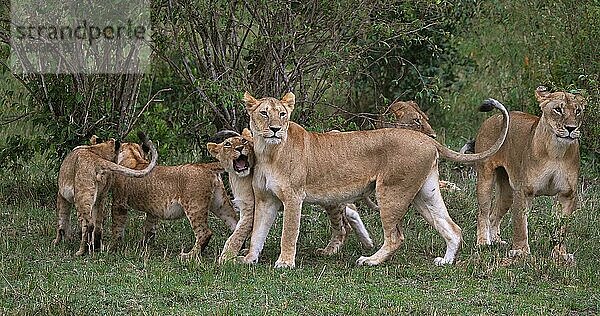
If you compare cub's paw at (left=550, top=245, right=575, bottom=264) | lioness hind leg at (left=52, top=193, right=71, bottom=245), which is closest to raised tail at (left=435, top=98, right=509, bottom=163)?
cub's paw at (left=550, top=245, right=575, bottom=264)

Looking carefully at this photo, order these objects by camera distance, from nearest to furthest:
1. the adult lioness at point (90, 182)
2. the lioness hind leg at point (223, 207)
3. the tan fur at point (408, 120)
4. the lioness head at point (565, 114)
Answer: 1. the lioness head at point (565, 114)
2. the adult lioness at point (90, 182)
3. the lioness hind leg at point (223, 207)
4. the tan fur at point (408, 120)

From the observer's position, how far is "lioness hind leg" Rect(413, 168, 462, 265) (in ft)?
29.5

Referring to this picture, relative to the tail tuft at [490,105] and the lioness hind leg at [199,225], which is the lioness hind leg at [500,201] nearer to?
the tail tuft at [490,105]

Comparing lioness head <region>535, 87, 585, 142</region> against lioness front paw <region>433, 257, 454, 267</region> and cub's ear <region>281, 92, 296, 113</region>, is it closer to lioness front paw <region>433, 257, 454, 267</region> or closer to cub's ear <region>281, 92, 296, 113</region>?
lioness front paw <region>433, 257, 454, 267</region>

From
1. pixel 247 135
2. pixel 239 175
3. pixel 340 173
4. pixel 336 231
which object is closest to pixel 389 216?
pixel 340 173

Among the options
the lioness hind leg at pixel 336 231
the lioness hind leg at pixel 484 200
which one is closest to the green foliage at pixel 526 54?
the lioness hind leg at pixel 484 200

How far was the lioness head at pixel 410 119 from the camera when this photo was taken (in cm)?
1093

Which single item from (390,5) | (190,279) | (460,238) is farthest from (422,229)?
(190,279)

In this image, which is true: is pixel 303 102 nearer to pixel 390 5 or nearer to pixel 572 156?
pixel 390 5

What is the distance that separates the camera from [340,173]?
8859 mm

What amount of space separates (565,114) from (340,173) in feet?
5.79

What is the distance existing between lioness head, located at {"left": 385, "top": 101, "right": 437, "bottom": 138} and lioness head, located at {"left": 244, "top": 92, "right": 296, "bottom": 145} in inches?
97.4

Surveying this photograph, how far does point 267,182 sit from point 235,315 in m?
1.86

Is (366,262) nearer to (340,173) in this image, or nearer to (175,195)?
(340,173)
